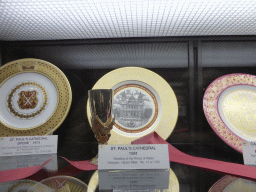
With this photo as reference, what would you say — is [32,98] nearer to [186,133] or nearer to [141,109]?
[141,109]

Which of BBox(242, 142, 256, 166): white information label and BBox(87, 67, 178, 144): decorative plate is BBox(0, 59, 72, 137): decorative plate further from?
BBox(242, 142, 256, 166): white information label

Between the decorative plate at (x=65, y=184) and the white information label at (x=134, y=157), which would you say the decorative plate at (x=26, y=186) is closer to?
the decorative plate at (x=65, y=184)

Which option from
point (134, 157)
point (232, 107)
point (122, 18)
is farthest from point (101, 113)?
point (232, 107)

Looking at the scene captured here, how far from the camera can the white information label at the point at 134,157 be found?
416mm

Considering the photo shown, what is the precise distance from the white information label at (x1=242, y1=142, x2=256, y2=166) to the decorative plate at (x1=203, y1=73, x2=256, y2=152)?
0.40 ft

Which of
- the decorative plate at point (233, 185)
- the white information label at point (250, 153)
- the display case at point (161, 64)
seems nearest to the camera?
the decorative plate at point (233, 185)

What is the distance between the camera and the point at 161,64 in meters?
0.75

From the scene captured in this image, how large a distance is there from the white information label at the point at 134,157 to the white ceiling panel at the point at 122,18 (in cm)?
36

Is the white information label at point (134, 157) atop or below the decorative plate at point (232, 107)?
below

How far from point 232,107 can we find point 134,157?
1.32 feet

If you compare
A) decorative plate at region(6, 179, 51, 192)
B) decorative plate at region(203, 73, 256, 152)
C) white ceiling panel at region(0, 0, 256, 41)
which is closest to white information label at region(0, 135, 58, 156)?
decorative plate at region(6, 179, 51, 192)

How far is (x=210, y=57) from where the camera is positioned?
2.44 ft

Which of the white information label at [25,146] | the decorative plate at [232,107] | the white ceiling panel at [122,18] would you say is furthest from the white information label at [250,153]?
the white information label at [25,146]

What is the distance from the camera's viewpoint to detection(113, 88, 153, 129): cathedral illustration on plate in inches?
26.0
